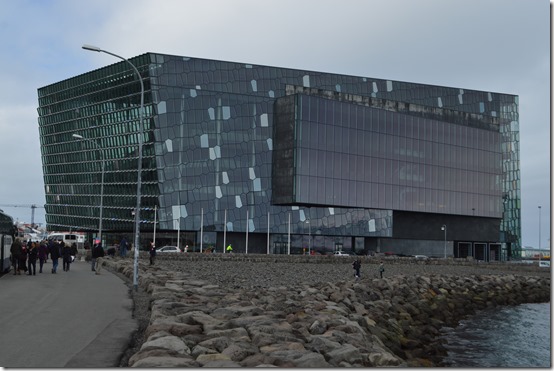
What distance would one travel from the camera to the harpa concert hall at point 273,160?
287ft

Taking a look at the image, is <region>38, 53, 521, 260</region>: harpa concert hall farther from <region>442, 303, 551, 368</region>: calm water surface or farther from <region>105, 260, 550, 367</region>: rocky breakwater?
<region>442, 303, 551, 368</region>: calm water surface

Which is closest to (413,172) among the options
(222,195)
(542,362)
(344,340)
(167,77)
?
(222,195)

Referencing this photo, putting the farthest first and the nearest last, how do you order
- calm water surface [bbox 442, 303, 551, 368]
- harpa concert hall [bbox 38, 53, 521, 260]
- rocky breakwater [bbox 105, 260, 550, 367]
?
harpa concert hall [bbox 38, 53, 521, 260] → calm water surface [bbox 442, 303, 551, 368] → rocky breakwater [bbox 105, 260, 550, 367]

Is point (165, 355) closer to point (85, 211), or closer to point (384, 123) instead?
point (384, 123)

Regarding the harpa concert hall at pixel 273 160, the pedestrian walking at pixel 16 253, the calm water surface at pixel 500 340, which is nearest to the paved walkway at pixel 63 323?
the pedestrian walking at pixel 16 253

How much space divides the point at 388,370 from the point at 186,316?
247 inches

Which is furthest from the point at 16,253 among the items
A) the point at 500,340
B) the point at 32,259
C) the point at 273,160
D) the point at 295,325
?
the point at 273,160

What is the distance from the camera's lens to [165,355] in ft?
38.3

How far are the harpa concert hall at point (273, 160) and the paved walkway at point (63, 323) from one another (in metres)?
51.9

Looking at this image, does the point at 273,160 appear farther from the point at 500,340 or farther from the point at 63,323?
the point at 63,323

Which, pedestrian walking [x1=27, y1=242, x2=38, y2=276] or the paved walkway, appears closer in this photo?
the paved walkway

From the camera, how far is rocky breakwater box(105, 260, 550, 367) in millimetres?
12148

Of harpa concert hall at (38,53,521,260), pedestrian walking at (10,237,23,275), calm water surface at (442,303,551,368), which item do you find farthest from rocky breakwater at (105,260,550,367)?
harpa concert hall at (38,53,521,260)

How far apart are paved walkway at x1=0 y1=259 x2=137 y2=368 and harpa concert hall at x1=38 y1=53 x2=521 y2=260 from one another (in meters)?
51.9
